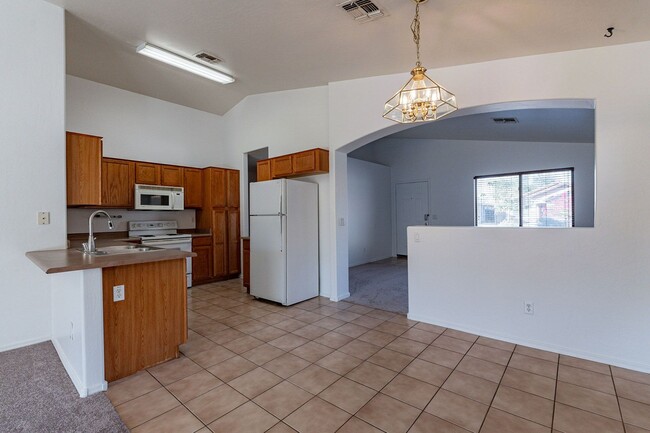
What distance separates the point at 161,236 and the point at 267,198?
1967 mm

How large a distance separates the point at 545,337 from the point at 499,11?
2762mm

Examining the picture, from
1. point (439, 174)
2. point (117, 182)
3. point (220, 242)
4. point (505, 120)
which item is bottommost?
point (220, 242)

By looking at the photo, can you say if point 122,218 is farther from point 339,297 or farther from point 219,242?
point 339,297

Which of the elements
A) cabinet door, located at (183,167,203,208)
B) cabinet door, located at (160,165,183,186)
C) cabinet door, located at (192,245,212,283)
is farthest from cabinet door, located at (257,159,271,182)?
cabinet door, located at (192,245,212,283)

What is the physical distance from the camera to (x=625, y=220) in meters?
2.45

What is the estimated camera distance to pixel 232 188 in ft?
18.9

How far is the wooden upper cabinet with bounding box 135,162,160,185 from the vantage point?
482 cm

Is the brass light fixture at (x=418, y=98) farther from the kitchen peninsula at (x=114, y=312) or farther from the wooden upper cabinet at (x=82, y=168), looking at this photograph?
the wooden upper cabinet at (x=82, y=168)

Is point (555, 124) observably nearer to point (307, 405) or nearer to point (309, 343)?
point (309, 343)

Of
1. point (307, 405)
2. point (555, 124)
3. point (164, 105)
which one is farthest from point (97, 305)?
point (555, 124)

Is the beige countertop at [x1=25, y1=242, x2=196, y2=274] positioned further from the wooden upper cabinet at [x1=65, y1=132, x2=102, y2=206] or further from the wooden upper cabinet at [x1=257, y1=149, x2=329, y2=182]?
the wooden upper cabinet at [x1=257, y1=149, x2=329, y2=182]

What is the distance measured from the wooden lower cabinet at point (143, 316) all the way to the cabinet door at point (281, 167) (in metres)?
2.24

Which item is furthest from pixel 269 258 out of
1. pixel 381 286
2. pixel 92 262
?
pixel 92 262

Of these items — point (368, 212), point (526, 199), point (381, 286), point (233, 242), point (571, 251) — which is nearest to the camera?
point (571, 251)
